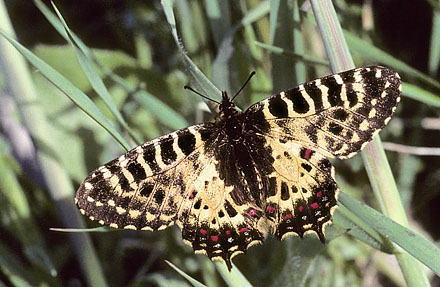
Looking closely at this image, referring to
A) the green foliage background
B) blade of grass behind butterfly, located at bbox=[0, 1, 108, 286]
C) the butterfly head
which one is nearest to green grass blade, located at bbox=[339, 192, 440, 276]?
the green foliage background

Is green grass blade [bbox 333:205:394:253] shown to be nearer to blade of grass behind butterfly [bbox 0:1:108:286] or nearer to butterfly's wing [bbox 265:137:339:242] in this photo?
butterfly's wing [bbox 265:137:339:242]

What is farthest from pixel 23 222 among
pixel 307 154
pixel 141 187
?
pixel 307 154


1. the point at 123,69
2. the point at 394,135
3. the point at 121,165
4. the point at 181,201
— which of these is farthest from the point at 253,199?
the point at 394,135

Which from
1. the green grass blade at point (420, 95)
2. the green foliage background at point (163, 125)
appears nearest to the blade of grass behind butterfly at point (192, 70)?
the green foliage background at point (163, 125)

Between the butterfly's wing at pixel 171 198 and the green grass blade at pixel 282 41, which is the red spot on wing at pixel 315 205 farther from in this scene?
the green grass blade at pixel 282 41

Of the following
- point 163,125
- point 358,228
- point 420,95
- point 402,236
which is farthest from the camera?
point 163,125

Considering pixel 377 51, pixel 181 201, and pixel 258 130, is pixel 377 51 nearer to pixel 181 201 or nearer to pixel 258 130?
pixel 258 130

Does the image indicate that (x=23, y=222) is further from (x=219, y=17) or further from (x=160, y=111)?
(x=219, y=17)
